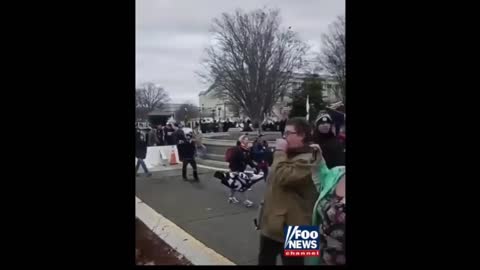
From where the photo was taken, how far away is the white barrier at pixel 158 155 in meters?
3.10

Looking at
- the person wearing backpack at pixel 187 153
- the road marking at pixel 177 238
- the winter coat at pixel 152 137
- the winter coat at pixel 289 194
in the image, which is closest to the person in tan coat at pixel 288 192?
the winter coat at pixel 289 194

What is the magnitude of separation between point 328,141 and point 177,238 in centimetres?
158

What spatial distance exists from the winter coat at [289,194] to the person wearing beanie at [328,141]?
5.8 inches

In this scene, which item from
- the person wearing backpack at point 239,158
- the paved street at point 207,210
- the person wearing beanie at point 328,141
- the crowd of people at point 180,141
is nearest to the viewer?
the person wearing beanie at point 328,141

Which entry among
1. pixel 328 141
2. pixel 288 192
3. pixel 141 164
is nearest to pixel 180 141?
pixel 141 164

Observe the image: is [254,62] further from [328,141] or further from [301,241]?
[301,241]

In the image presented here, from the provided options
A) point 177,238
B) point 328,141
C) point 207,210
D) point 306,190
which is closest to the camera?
point 306,190

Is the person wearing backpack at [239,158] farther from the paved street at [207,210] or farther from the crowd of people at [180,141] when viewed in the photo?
the crowd of people at [180,141]

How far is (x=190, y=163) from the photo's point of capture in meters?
3.32

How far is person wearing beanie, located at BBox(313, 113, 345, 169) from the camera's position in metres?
2.92

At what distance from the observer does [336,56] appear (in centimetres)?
335

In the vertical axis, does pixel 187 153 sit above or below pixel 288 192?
above
